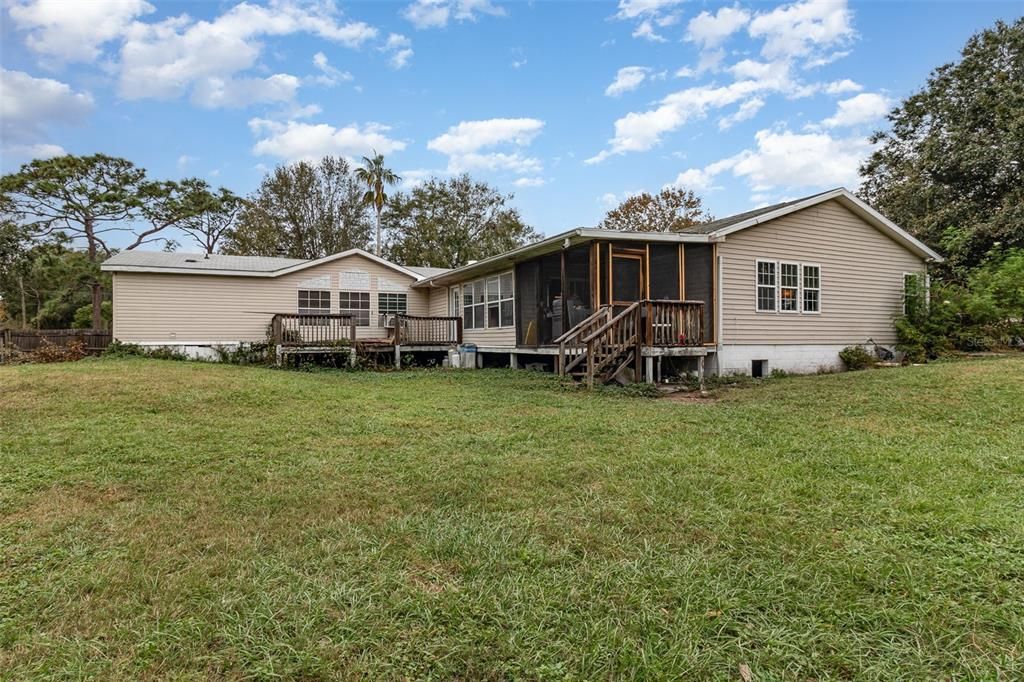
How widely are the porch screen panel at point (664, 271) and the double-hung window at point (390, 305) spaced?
9434 millimetres

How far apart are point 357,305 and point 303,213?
1531 centimetres

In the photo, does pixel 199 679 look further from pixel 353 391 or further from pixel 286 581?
pixel 353 391

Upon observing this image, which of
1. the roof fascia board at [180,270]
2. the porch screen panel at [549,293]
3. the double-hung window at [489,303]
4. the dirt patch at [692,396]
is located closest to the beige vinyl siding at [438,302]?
the double-hung window at [489,303]

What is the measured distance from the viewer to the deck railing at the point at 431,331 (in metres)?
15.8

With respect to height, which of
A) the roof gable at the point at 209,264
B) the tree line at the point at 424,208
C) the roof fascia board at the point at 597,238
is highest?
the tree line at the point at 424,208

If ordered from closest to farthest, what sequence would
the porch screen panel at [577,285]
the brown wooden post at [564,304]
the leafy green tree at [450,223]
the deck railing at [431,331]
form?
the brown wooden post at [564,304] < the porch screen panel at [577,285] < the deck railing at [431,331] < the leafy green tree at [450,223]

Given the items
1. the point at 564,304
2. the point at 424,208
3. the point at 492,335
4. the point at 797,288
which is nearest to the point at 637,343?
the point at 564,304

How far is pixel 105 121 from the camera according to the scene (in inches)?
655

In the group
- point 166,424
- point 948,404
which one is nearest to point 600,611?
point 166,424

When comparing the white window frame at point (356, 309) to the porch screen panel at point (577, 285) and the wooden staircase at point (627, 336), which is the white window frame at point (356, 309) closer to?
the porch screen panel at point (577, 285)

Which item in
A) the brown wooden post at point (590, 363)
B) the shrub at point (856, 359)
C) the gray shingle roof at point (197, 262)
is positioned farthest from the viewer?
the gray shingle roof at point (197, 262)

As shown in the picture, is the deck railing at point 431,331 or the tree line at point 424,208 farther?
the tree line at point 424,208

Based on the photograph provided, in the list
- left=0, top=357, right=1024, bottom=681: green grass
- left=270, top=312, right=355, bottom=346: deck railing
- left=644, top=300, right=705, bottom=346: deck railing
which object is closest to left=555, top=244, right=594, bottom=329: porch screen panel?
left=644, top=300, right=705, bottom=346: deck railing

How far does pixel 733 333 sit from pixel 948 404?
485cm
